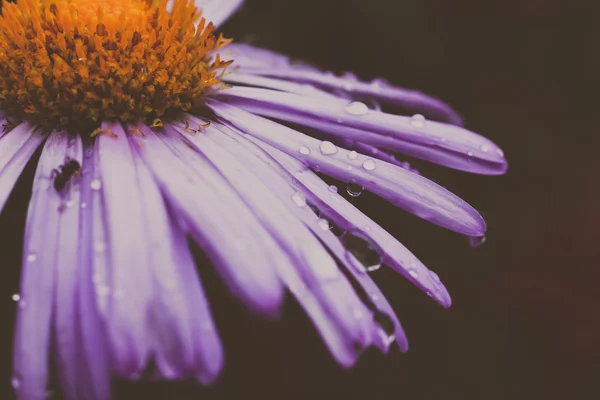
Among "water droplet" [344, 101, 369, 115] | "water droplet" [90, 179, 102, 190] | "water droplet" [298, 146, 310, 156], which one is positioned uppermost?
"water droplet" [90, 179, 102, 190]

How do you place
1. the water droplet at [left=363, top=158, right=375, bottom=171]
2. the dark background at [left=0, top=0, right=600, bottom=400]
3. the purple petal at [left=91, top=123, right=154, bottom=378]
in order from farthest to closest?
1. the dark background at [left=0, top=0, right=600, bottom=400]
2. the water droplet at [left=363, top=158, right=375, bottom=171]
3. the purple petal at [left=91, top=123, right=154, bottom=378]

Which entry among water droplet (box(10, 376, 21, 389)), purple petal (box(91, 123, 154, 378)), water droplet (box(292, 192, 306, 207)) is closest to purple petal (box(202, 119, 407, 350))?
water droplet (box(292, 192, 306, 207))

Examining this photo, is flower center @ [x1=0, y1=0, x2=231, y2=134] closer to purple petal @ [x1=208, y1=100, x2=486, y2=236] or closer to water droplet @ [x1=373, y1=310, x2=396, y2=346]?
purple petal @ [x1=208, y1=100, x2=486, y2=236]

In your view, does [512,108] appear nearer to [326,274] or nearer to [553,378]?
[553,378]

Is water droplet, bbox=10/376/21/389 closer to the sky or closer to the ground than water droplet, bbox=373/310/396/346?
closer to the sky

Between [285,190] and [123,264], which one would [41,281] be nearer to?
[123,264]

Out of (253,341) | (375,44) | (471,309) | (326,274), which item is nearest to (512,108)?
(375,44)
